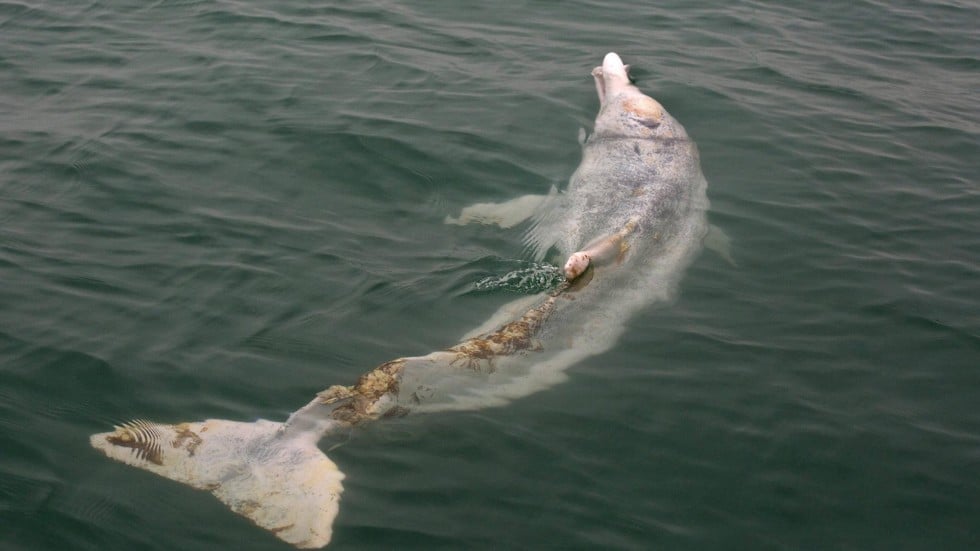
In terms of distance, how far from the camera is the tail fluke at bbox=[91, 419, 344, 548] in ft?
19.0

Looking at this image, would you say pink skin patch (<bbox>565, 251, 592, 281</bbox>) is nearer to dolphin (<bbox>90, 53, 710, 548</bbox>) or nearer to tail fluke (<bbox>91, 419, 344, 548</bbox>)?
dolphin (<bbox>90, 53, 710, 548</bbox>)

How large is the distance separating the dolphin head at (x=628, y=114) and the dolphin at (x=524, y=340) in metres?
0.03

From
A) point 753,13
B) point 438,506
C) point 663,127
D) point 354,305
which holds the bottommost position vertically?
point 438,506

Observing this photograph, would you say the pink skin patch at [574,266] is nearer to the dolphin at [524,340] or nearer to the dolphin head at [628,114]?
the dolphin at [524,340]

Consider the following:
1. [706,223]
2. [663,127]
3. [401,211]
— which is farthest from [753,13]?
[401,211]

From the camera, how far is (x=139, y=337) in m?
7.38

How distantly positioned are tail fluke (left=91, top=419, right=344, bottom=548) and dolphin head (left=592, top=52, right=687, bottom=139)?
7.02 meters

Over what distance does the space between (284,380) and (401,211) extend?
10.4 feet

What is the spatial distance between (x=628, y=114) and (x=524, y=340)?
18.3 feet

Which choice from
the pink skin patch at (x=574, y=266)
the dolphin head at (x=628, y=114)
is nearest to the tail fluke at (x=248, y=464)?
the pink skin patch at (x=574, y=266)

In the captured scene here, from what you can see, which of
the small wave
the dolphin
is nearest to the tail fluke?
the dolphin

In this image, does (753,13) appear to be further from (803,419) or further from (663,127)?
(803,419)

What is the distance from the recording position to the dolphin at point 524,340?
604 cm

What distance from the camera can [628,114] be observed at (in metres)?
12.3
